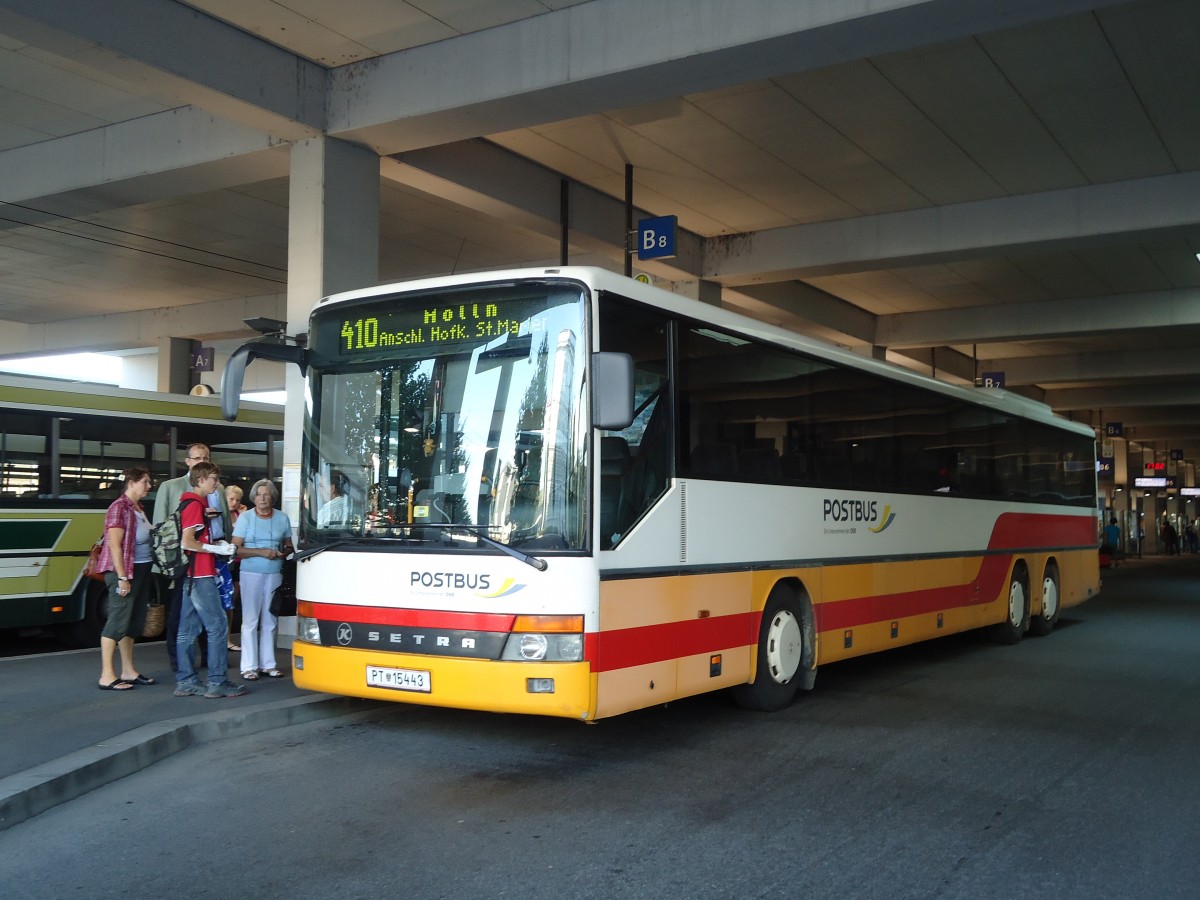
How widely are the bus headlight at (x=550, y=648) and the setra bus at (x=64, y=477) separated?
25.4 feet

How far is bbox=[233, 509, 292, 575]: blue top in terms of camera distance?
963 centimetres

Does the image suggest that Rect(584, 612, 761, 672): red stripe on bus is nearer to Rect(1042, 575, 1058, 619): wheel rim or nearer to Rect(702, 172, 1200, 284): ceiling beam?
Rect(1042, 575, 1058, 619): wheel rim

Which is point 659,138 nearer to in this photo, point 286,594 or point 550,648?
point 286,594

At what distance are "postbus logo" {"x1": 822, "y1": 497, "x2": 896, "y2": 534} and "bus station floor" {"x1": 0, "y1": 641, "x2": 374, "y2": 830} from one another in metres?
4.29

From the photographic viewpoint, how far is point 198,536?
345 inches

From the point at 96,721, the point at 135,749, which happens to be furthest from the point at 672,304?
the point at 96,721

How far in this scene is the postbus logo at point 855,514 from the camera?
32.5ft

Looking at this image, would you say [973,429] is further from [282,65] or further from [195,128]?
[195,128]

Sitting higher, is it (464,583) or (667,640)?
(464,583)

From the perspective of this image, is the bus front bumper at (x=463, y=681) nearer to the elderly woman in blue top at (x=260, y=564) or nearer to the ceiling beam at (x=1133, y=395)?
the elderly woman in blue top at (x=260, y=564)

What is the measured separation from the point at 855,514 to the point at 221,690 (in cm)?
575

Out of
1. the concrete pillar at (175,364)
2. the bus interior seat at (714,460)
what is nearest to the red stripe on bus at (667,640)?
the bus interior seat at (714,460)

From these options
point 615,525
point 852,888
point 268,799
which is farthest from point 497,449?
point 852,888

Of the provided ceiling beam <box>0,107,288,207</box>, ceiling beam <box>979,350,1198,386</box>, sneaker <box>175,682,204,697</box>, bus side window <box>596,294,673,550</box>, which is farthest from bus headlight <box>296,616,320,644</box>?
ceiling beam <box>979,350,1198,386</box>
